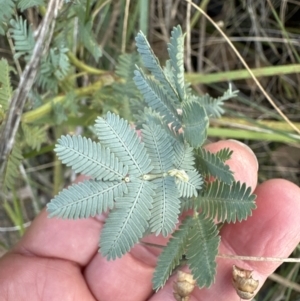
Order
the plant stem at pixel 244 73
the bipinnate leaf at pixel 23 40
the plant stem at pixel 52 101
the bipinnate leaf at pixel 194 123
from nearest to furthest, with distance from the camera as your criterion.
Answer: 1. the bipinnate leaf at pixel 194 123
2. the bipinnate leaf at pixel 23 40
3. the plant stem at pixel 52 101
4. the plant stem at pixel 244 73

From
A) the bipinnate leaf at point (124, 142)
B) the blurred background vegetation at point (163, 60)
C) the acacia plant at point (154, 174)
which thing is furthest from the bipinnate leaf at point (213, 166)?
the blurred background vegetation at point (163, 60)

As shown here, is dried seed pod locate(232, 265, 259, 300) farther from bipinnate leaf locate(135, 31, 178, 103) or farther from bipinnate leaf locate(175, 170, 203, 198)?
bipinnate leaf locate(135, 31, 178, 103)

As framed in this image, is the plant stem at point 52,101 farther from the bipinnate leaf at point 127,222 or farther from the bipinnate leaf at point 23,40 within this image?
the bipinnate leaf at point 127,222

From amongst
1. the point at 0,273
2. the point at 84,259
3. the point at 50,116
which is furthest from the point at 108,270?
the point at 50,116

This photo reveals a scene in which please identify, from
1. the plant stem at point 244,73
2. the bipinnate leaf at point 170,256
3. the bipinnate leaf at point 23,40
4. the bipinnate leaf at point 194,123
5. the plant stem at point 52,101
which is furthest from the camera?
the plant stem at point 244,73

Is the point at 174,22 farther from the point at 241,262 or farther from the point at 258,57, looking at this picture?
the point at 241,262
